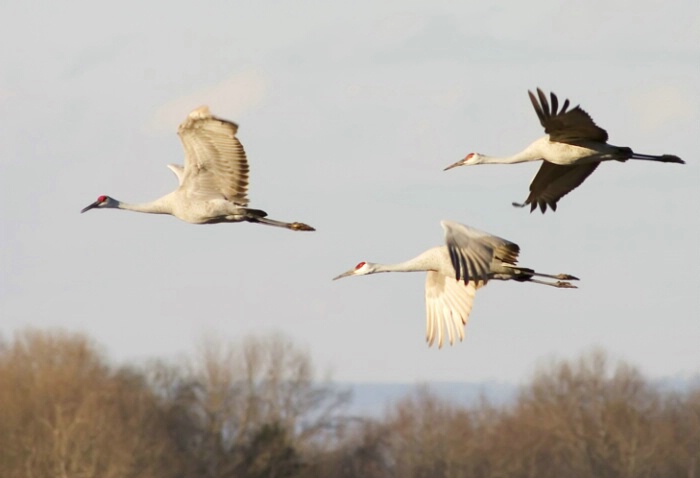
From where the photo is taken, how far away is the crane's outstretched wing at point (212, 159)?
87.0ft

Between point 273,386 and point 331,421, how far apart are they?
2681mm

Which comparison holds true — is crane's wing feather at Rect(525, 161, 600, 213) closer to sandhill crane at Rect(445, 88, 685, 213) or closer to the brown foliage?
sandhill crane at Rect(445, 88, 685, 213)

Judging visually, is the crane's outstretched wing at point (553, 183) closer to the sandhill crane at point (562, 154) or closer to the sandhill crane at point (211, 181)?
the sandhill crane at point (562, 154)

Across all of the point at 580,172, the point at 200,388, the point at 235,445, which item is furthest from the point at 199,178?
the point at 200,388

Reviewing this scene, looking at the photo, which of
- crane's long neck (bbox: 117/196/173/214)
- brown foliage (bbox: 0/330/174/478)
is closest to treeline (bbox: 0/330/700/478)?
brown foliage (bbox: 0/330/174/478)

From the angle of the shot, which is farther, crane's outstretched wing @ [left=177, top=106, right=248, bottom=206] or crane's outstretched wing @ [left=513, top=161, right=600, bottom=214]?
crane's outstretched wing @ [left=513, top=161, right=600, bottom=214]

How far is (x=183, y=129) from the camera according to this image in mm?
26641

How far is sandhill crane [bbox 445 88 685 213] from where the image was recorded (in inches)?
1019

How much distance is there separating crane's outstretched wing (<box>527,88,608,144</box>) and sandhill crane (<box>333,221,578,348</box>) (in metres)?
1.64

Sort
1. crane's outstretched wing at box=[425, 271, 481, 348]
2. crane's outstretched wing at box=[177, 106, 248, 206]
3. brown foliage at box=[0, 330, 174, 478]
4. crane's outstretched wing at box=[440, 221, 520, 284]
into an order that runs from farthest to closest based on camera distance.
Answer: brown foliage at box=[0, 330, 174, 478] < crane's outstretched wing at box=[425, 271, 481, 348] < crane's outstretched wing at box=[177, 106, 248, 206] < crane's outstretched wing at box=[440, 221, 520, 284]

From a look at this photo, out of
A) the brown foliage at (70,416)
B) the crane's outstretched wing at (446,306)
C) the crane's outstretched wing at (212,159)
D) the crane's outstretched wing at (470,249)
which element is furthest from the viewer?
the brown foliage at (70,416)

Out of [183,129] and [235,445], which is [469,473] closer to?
[235,445]

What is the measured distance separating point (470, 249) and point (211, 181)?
392 cm

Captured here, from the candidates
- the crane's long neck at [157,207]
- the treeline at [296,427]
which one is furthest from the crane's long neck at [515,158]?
the treeline at [296,427]
